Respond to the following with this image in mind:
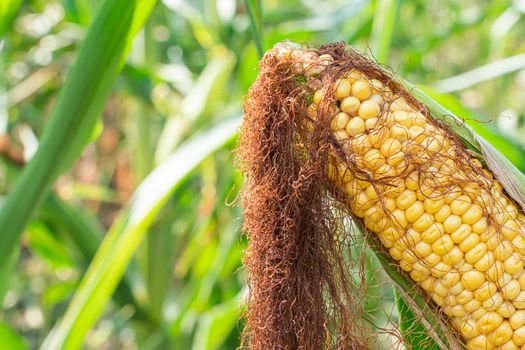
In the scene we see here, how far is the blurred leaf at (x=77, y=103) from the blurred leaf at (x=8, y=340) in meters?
0.23

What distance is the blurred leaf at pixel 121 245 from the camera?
0.95 meters

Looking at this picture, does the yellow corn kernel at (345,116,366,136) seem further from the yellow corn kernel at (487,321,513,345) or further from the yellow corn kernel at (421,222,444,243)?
the yellow corn kernel at (487,321,513,345)

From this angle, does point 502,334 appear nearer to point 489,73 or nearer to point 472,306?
point 472,306

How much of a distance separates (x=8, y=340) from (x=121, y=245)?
29 centimetres

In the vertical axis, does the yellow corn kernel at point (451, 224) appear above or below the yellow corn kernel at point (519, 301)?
above

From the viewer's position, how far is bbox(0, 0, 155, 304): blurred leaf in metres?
0.82

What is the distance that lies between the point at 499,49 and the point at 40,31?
1.26 m

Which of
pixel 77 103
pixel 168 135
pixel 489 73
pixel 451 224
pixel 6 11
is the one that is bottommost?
pixel 451 224

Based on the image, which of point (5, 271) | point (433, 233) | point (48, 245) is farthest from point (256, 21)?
point (48, 245)

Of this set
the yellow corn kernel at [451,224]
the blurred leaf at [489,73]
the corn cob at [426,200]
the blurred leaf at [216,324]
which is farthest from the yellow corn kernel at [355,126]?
the blurred leaf at [489,73]

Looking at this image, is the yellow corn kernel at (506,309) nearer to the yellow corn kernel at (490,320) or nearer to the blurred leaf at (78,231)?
the yellow corn kernel at (490,320)

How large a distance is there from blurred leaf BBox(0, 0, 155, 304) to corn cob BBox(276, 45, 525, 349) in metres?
0.30

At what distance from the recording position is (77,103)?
854mm

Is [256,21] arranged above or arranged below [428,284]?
above
